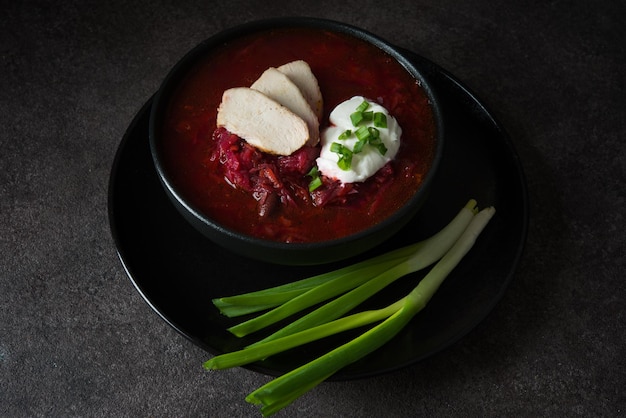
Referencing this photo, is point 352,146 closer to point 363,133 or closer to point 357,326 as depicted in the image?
point 363,133

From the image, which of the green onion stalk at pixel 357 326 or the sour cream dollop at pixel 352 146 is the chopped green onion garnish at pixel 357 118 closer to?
the sour cream dollop at pixel 352 146

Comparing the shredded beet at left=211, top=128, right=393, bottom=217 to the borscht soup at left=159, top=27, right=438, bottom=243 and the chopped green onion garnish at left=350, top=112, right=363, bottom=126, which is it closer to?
the borscht soup at left=159, top=27, right=438, bottom=243

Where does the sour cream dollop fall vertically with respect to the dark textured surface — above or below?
above

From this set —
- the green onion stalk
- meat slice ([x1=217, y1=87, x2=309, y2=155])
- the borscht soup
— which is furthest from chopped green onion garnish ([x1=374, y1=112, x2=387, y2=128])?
the green onion stalk

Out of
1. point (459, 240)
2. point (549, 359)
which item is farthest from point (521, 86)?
point (549, 359)

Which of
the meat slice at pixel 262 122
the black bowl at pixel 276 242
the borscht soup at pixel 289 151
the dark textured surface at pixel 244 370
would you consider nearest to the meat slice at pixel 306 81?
the borscht soup at pixel 289 151

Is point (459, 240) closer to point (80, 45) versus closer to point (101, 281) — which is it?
point (101, 281)
